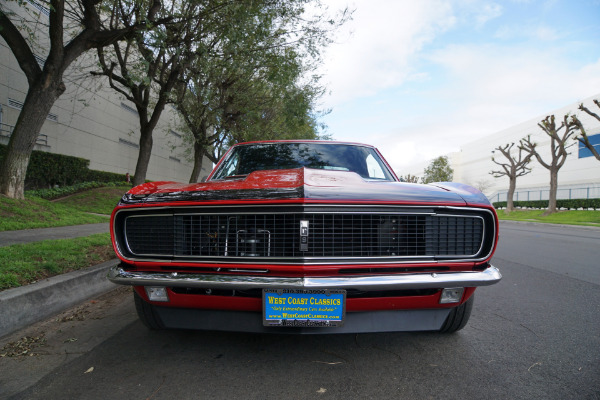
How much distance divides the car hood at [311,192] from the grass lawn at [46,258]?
1.76 metres

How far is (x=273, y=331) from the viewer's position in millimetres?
1961

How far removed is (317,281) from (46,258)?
341cm

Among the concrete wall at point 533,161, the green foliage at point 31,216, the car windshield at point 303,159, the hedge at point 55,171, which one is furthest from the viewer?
the concrete wall at point 533,161

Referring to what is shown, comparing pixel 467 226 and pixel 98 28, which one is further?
pixel 98 28

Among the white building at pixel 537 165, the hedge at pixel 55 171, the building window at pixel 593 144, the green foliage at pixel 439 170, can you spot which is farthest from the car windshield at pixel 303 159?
the green foliage at pixel 439 170

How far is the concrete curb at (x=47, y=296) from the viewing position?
2.60m

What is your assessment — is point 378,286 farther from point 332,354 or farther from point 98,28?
point 98,28

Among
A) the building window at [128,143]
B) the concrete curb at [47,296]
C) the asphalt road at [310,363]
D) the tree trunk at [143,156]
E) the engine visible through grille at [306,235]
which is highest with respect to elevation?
the building window at [128,143]

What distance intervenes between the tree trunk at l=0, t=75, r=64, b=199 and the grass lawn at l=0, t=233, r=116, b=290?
4.07 m

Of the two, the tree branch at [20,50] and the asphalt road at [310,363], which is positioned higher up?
the tree branch at [20,50]

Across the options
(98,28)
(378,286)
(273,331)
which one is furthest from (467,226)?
(98,28)

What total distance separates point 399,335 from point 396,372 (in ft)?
1.96

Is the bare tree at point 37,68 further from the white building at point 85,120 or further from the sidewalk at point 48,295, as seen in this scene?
the sidewalk at point 48,295

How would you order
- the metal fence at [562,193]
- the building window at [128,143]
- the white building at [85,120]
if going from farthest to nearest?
1. the metal fence at [562,193]
2. the building window at [128,143]
3. the white building at [85,120]
